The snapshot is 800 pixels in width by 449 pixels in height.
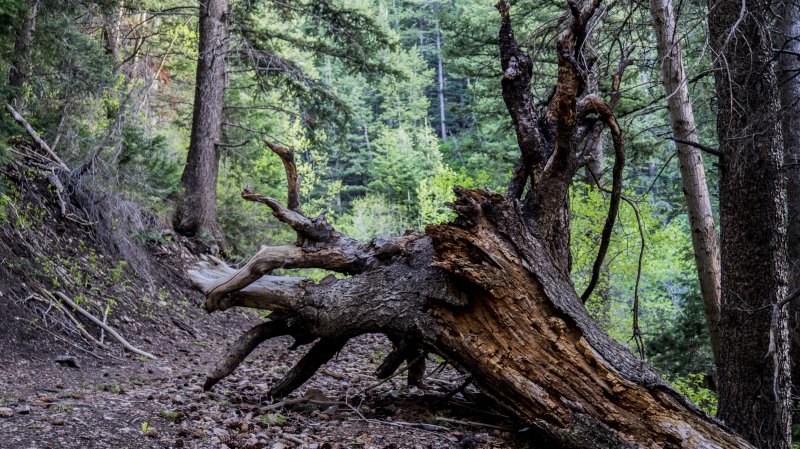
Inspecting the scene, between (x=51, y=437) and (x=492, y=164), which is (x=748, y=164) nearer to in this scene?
(x=51, y=437)

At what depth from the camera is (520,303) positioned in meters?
4.31

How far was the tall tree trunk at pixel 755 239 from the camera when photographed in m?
4.68

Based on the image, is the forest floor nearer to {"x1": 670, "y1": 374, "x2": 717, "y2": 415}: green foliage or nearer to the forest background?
the forest background

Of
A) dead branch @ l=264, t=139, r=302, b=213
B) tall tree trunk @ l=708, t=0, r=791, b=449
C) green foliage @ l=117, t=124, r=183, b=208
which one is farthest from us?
green foliage @ l=117, t=124, r=183, b=208

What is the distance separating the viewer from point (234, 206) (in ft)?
48.7

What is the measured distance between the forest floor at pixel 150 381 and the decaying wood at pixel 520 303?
1.63 ft

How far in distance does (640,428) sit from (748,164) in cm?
222

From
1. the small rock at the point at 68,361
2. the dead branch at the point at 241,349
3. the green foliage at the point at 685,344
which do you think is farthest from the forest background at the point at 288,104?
the small rock at the point at 68,361

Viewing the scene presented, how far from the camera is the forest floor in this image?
165 inches

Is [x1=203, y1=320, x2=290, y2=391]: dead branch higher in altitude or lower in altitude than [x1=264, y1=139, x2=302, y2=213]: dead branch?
lower

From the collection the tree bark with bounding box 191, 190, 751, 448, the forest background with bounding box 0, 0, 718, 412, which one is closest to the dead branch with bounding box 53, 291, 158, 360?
the forest background with bounding box 0, 0, 718, 412

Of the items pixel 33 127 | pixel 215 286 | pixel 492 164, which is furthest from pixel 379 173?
pixel 215 286

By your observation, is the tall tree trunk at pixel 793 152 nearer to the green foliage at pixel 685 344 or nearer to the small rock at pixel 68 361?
the green foliage at pixel 685 344

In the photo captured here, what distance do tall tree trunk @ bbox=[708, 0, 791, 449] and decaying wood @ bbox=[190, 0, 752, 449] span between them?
37.3 inches
